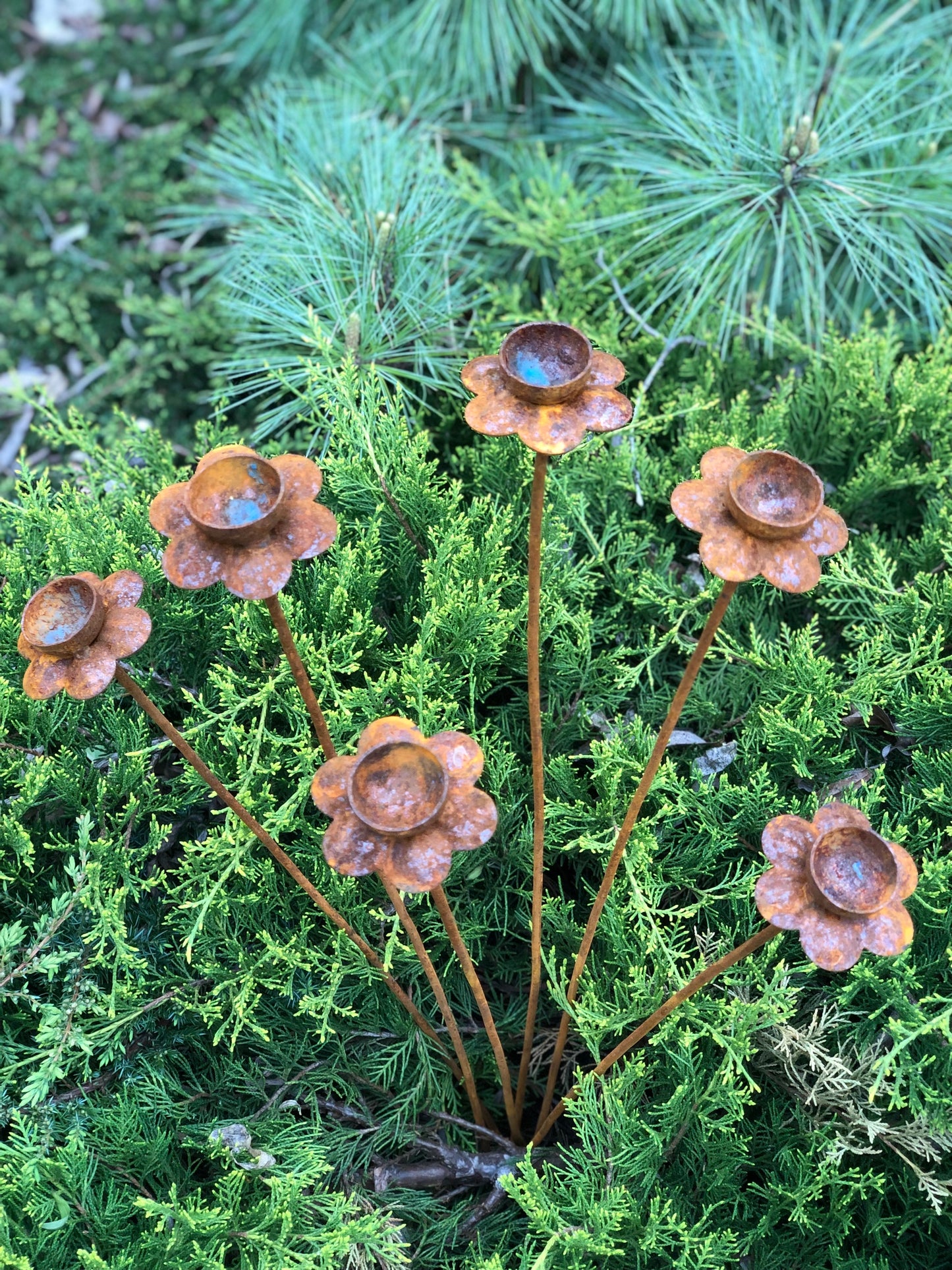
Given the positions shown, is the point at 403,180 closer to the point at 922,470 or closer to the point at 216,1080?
the point at 922,470

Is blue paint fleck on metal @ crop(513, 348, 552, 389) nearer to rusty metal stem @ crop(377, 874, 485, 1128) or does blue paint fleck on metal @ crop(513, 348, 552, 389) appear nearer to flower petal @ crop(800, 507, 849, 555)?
flower petal @ crop(800, 507, 849, 555)

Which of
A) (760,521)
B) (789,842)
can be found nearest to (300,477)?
(760,521)

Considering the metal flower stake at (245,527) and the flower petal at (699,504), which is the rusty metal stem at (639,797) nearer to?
the flower petal at (699,504)

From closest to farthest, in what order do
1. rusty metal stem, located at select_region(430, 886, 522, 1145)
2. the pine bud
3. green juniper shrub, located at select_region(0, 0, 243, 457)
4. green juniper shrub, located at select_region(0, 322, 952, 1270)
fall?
rusty metal stem, located at select_region(430, 886, 522, 1145) < green juniper shrub, located at select_region(0, 322, 952, 1270) < the pine bud < green juniper shrub, located at select_region(0, 0, 243, 457)

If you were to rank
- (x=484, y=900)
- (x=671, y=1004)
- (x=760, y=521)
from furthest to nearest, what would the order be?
(x=484, y=900) < (x=671, y=1004) < (x=760, y=521)

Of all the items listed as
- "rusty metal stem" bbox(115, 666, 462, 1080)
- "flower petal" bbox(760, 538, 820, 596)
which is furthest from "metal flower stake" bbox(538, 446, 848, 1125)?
"rusty metal stem" bbox(115, 666, 462, 1080)

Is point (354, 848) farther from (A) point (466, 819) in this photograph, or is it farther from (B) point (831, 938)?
(B) point (831, 938)

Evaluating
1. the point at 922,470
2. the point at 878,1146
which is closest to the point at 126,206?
the point at 922,470
